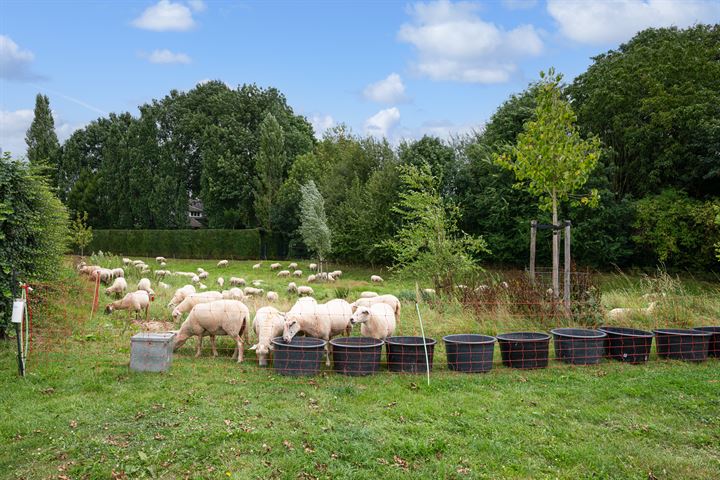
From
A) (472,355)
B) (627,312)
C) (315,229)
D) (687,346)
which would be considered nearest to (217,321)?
(472,355)

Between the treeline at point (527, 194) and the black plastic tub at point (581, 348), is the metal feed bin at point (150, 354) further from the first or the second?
the treeline at point (527, 194)

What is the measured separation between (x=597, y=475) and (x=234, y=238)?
38.1 meters

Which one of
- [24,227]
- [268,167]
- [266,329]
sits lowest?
[266,329]

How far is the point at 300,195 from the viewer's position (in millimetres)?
41844

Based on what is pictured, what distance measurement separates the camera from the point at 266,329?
10133mm

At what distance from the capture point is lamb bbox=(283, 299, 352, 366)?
9.66m

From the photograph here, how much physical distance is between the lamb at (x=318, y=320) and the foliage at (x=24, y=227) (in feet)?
17.1

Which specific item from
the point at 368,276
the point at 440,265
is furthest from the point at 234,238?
the point at 440,265

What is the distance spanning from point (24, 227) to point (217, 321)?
4.41m

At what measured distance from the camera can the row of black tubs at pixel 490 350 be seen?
9023mm

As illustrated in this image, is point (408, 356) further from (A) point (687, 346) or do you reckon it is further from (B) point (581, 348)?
(A) point (687, 346)

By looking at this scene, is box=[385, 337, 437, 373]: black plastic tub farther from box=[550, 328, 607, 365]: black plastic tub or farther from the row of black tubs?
box=[550, 328, 607, 365]: black plastic tub

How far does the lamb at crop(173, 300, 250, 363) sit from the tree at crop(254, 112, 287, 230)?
110ft

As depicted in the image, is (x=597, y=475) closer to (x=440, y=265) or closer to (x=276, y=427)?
(x=276, y=427)
